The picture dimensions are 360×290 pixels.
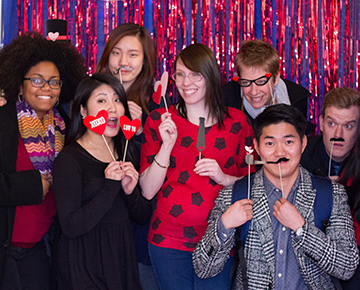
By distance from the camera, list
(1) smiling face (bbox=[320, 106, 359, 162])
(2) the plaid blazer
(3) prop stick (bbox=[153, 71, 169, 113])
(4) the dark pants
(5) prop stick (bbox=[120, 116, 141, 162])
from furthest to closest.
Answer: (1) smiling face (bbox=[320, 106, 359, 162])
(3) prop stick (bbox=[153, 71, 169, 113])
(5) prop stick (bbox=[120, 116, 141, 162])
(4) the dark pants
(2) the plaid blazer

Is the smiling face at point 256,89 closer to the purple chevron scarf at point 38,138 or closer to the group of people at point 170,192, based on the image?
Answer: the group of people at point 170,192

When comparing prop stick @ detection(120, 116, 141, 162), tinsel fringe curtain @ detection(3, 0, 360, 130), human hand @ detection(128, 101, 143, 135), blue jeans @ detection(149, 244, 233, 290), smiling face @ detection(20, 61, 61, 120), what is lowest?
blue jeans @ detection(149, 244, 233, 290)

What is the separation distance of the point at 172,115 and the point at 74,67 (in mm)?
642

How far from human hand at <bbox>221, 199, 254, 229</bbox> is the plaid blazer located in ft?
0.18

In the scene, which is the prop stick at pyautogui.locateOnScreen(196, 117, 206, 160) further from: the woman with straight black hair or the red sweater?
the woman with straight black hair

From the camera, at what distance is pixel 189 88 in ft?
6.37

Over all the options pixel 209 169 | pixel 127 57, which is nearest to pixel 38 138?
pixel 127 57

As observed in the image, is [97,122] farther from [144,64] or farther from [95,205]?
[144,64]

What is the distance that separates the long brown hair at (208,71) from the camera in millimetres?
1927

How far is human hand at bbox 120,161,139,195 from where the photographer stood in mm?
1814

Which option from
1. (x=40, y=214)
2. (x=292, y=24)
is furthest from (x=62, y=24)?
(x=292, y=24)

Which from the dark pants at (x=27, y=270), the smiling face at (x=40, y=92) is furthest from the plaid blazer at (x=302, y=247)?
the smiling face at (x=40, y=92)

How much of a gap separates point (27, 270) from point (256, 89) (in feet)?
4.74

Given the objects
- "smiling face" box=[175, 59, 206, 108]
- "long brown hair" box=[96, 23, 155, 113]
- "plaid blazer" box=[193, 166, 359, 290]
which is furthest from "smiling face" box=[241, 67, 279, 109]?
"plaid blazer" box=[193, 166, 359, 290]
